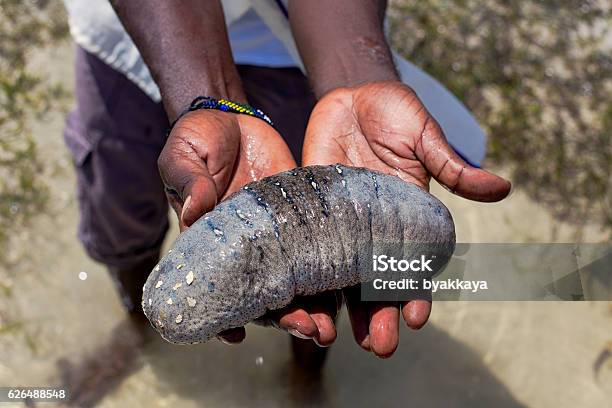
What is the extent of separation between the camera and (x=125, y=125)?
2770 millimetres

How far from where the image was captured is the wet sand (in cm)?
350

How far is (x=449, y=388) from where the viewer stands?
3555 mm

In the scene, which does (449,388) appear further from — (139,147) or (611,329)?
(139,147)

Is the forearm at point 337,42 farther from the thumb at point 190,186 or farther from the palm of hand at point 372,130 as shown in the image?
the thumb at point 190,186

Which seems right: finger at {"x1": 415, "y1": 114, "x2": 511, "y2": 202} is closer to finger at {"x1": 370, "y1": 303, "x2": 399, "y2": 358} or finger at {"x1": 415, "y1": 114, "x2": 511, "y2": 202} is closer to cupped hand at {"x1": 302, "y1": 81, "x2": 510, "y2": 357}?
cupped hand at {"x1": 302, "y1": 81, "x2": 510, "y2": 357}

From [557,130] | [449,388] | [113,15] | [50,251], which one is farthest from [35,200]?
[557,130]

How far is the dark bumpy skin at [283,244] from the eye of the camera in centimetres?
188

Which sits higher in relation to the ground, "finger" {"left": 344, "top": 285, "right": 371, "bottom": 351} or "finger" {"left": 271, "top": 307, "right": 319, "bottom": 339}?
"finger" {"left": 271, "top": 307, "right": 319, "bottom": 339}

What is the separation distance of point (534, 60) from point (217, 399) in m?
3.07

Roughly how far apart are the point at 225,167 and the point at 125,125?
87 centimetres

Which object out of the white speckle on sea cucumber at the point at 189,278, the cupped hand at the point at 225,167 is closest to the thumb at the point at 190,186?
the cupped hand at the point at 225,167

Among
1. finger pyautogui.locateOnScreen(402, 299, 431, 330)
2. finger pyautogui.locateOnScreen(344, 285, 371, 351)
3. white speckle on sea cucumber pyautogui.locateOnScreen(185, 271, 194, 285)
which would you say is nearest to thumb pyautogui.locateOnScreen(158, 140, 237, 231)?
white speckle on sea cucumber pyautogui.locateOnScreen(185, 271, 194, 285)

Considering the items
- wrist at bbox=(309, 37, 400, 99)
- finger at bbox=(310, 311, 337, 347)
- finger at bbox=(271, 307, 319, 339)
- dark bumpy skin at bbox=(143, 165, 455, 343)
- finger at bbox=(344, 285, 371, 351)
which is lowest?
finger at bbox=(344, 285, 371, 351)

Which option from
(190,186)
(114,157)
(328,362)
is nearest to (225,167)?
(190,186)
